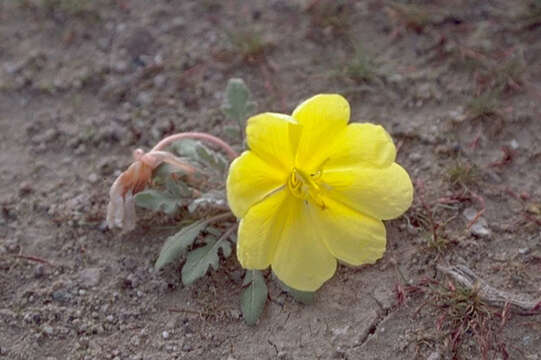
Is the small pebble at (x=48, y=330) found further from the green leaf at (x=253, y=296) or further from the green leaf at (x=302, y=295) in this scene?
the green leaf at (x=302, y=295)

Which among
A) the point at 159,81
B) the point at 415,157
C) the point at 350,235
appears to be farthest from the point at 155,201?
the point at 415,157

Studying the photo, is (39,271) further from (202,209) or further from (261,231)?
(261,231)

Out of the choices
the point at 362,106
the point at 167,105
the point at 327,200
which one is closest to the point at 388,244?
the point at 327,200

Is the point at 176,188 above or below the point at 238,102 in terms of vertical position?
below

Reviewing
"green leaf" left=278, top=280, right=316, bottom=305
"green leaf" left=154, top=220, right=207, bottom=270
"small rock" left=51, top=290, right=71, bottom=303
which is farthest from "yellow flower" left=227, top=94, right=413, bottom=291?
"small rock" left=51, top=290, right=71, bottom=303

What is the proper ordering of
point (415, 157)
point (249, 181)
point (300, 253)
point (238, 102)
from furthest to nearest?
point (415, 157)
point (238, 102)
point (300, 253)
point (249, 181)
